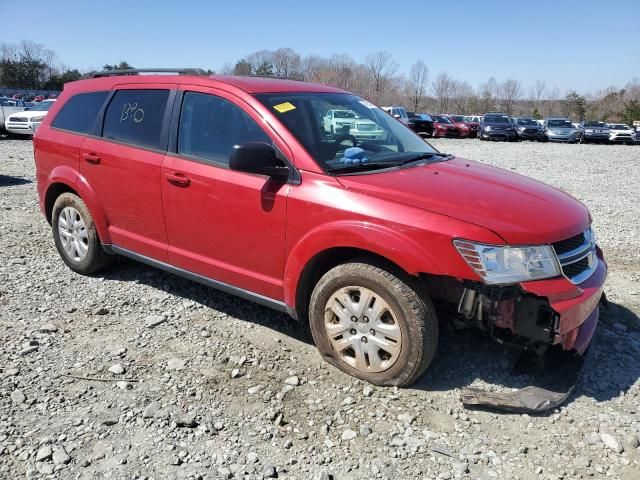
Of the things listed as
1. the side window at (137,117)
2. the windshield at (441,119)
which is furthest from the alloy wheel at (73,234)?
the windshield at (441,119)

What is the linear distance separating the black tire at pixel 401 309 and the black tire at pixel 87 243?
253 cm

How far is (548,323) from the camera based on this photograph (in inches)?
113

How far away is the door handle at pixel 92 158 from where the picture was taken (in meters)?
4.49

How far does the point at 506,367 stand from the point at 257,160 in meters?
2.10

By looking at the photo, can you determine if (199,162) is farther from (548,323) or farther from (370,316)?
(548,323)

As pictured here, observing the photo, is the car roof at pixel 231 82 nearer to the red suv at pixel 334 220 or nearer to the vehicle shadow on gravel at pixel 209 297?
the red suv at pixel 334 220

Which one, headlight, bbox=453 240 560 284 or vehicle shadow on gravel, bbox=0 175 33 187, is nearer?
headlight, bbox=453 240 560 284

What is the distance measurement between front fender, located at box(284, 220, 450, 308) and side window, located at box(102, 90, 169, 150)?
151cm

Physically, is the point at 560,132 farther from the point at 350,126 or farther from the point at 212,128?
the point at 212,128

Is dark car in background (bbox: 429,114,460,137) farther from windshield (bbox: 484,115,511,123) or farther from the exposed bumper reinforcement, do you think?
the exposed bumper reinforcement

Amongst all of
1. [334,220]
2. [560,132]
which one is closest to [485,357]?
[334,220]

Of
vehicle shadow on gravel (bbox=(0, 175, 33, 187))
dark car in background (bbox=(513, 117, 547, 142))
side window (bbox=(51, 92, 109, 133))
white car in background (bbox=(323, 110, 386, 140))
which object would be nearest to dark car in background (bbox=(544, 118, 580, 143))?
dark car in background (bbox=(513, 117, 547, 142))

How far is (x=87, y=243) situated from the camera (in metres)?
4.86

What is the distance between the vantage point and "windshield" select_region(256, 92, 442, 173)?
3516 millimetres
